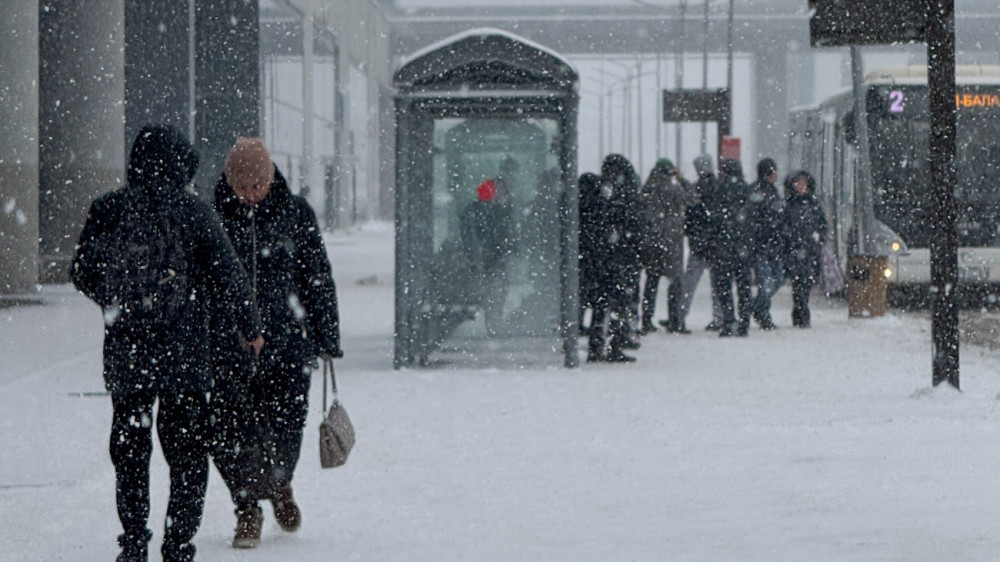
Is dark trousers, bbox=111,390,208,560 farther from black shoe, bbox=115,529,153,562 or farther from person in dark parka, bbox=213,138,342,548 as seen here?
person in dark parka, bbox=213,138,342,548

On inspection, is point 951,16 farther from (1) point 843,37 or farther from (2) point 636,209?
(2) point 636,209

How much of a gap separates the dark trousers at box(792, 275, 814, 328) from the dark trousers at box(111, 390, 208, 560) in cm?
1241

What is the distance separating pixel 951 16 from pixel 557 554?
6068mm

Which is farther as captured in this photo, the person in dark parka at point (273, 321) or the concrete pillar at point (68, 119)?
the concrete pillar at point (68, 119)

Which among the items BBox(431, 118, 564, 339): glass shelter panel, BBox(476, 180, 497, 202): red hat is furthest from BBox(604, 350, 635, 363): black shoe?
BBox(476, 180, 497, 202): red hat

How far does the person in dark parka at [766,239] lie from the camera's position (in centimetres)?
1744

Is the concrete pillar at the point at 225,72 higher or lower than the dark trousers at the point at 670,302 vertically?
higher

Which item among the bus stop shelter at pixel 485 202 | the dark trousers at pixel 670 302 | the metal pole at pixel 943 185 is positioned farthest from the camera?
the dark trousers at pixel 670 302

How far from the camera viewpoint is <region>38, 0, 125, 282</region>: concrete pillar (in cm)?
2500

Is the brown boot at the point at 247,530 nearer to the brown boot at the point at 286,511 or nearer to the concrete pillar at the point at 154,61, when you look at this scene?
the brown boot at the point at 286,511

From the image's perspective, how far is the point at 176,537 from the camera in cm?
576

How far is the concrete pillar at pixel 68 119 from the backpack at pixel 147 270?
64.6 ft

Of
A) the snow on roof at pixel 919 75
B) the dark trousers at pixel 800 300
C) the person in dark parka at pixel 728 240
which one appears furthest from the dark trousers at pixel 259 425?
the snow on roof at pixel 919 75

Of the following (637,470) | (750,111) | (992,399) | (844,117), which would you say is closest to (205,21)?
(844,117)
